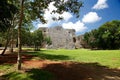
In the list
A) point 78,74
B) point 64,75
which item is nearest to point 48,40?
point 78,74

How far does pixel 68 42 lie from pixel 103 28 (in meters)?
14.7

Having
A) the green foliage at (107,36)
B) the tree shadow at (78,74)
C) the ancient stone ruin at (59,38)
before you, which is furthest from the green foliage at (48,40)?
the tree shadow at (78,74)

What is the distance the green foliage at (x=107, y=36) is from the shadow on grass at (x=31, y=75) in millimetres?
53250

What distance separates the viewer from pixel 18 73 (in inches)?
677

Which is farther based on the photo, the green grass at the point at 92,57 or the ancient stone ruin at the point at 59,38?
the ancient stone ruin at the point at 59,38

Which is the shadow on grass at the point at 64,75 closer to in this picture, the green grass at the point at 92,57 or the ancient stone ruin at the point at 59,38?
the green grass at the point at 92,57

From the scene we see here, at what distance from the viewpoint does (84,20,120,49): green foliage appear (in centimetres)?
7024

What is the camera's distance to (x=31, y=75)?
16156 mm

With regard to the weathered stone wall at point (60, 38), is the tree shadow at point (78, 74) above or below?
below

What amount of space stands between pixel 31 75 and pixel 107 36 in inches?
2231

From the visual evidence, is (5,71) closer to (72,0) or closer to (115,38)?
(72,0)

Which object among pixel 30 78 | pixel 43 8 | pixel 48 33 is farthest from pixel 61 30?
pixel 30 78

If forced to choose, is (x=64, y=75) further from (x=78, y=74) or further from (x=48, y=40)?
(x=48, y=40)

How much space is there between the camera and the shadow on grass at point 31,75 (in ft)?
51.6
